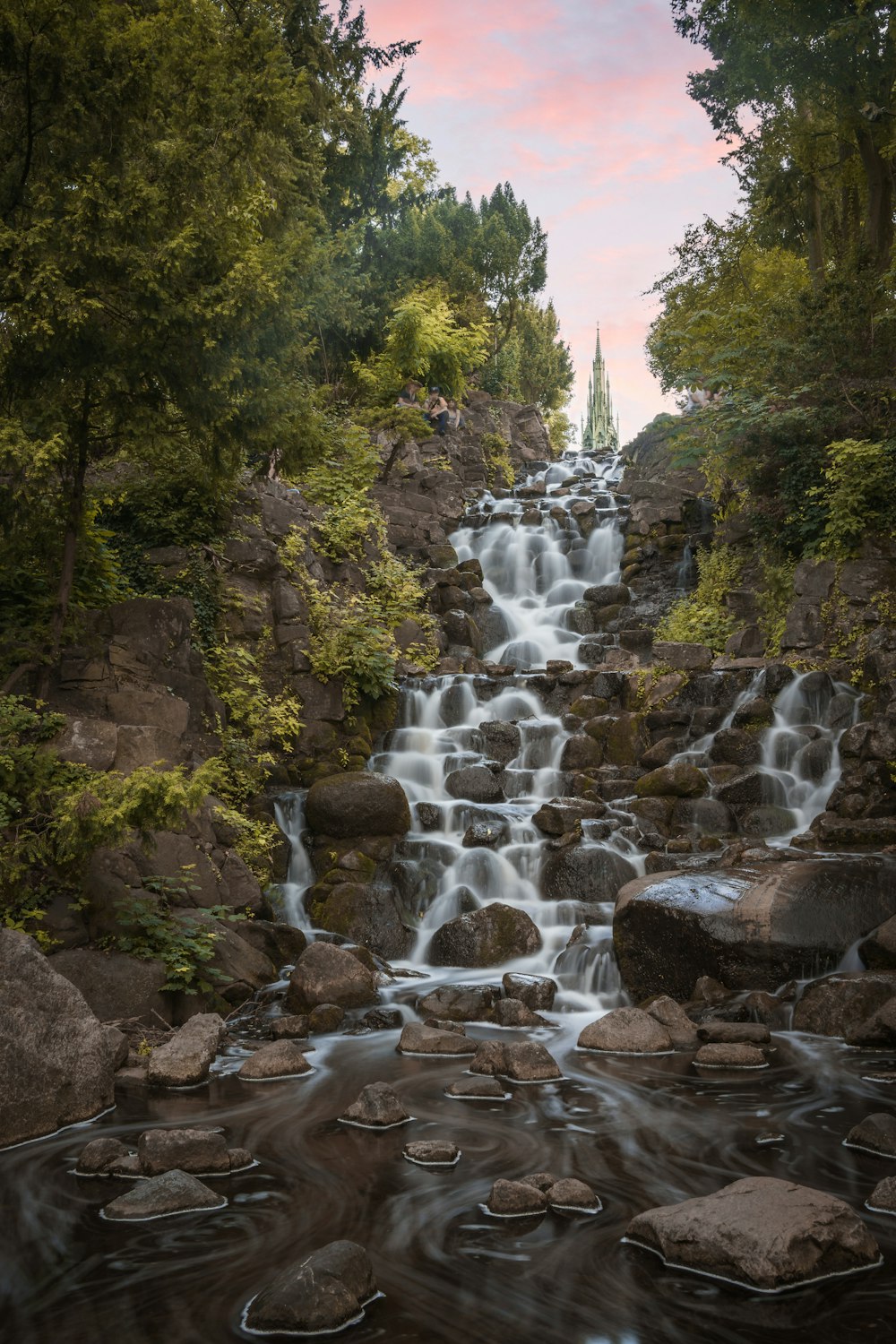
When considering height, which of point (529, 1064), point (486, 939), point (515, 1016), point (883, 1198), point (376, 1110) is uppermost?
point (883, 1198)

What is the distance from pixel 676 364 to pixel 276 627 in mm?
16262

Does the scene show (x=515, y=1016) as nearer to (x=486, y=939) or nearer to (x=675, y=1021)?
(x=675, y=1021)

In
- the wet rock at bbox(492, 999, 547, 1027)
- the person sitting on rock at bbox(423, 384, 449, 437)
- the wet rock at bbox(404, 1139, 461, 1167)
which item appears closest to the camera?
the wet rock at bbox(404, 1139, 461, 1167)

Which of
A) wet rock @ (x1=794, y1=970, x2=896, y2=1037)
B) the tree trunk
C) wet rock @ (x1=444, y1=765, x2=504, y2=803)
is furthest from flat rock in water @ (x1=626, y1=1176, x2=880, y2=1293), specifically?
the tree trunk

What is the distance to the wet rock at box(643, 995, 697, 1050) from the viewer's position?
8258 millimetres

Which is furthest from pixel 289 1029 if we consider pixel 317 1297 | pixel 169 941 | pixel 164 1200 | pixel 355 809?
pixel 317 1297

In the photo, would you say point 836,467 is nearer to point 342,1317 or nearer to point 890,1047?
point 890,1047

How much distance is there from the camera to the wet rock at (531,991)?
9562 millimetres

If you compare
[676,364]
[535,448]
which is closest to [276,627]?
[676,364]

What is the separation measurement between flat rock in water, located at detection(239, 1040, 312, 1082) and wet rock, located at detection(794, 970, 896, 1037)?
4593mm

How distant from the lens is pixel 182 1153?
18.0ft

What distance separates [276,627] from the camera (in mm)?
15422

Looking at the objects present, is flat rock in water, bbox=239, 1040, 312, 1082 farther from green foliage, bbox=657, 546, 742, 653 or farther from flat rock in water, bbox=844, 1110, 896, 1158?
green foliage, bbox=657, 546, 742, 653

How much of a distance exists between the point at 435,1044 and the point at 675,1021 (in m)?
2.23
